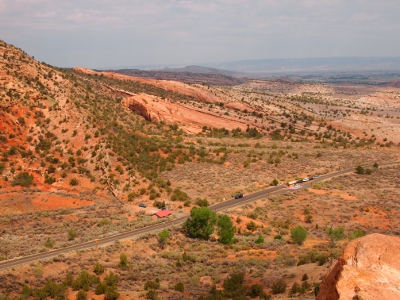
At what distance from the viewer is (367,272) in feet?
29.8

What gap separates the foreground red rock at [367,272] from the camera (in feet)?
27.3

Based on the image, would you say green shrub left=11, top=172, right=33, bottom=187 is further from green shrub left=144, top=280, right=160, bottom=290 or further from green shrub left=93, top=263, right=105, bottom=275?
green shrub left=144, top=280, right=160, bottom=290

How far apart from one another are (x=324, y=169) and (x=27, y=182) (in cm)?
4599

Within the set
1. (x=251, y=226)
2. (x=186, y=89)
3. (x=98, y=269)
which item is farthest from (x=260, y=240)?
(x=186, y=89)

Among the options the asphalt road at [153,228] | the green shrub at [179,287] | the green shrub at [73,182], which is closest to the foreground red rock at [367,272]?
the green shrub at [179,287]

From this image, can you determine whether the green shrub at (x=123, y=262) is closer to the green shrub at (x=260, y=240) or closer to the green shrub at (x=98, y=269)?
the green shrub at (x=98, y=269)

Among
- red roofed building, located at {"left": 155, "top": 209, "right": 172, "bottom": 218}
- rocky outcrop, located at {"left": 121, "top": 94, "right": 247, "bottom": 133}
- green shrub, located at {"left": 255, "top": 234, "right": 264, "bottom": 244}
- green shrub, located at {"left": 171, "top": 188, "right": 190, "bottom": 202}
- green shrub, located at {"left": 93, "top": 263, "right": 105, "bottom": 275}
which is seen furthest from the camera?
rocky outcrop, located at {"left": 121, "top": 94, "right": 247, "bottom": 133}

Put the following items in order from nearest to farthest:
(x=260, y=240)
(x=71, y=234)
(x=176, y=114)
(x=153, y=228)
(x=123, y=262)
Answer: (x=123, y=262)
(x=71, y=234)
(x=260, y=240)
(x=153, y=228)
(x=176, y=114)

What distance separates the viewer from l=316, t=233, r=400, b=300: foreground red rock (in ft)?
27.3

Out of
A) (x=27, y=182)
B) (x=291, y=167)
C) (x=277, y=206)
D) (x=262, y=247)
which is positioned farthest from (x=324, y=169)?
(x=27, y=182)

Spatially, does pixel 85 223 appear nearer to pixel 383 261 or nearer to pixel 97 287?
pixel 97 287

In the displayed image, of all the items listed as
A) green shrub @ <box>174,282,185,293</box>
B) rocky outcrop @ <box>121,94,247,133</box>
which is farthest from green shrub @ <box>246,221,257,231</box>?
rocky outcrop @ <box>121,94,247,133</box>

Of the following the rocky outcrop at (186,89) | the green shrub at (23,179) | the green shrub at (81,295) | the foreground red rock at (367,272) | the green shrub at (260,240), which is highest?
the rocky outcrop at (186,89)

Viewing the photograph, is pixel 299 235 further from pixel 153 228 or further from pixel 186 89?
pixel 186 89
